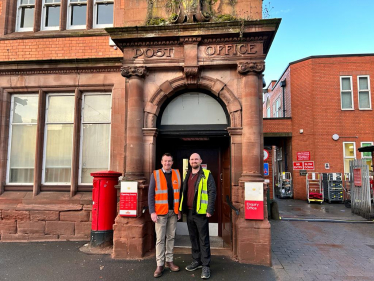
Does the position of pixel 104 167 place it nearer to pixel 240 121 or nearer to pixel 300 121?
pixel 240 121

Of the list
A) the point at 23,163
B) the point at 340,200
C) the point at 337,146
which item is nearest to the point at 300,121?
the point at 337,146

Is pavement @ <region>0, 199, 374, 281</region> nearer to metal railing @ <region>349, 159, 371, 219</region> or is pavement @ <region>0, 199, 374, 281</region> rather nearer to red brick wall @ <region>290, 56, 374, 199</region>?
metal railing @ <region>349, 159, 371, 219</region>

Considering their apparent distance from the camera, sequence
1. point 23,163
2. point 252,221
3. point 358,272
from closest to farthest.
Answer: point 358,272, point 252,221, point 23,163

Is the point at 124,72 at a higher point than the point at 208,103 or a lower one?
higher

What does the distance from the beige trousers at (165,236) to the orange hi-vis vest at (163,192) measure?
13cm

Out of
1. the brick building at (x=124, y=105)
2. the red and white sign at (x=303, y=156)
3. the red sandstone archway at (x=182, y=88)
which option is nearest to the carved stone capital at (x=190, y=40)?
the brick building at (x=124, y=105)

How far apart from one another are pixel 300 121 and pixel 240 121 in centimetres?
1249

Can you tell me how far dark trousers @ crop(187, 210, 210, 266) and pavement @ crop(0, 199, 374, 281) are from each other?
0.28 metres

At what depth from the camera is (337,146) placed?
15.4 m

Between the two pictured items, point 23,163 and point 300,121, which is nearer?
point 23,163

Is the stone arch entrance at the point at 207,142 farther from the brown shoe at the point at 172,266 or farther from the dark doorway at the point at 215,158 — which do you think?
the brown shoe at the point at 172,266

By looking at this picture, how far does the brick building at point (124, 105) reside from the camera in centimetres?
543

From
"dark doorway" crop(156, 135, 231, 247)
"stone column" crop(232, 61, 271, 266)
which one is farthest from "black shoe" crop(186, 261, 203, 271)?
"dark doorway" crop(156, 135, 231, 247)

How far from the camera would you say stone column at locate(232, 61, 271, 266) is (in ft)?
16.2
